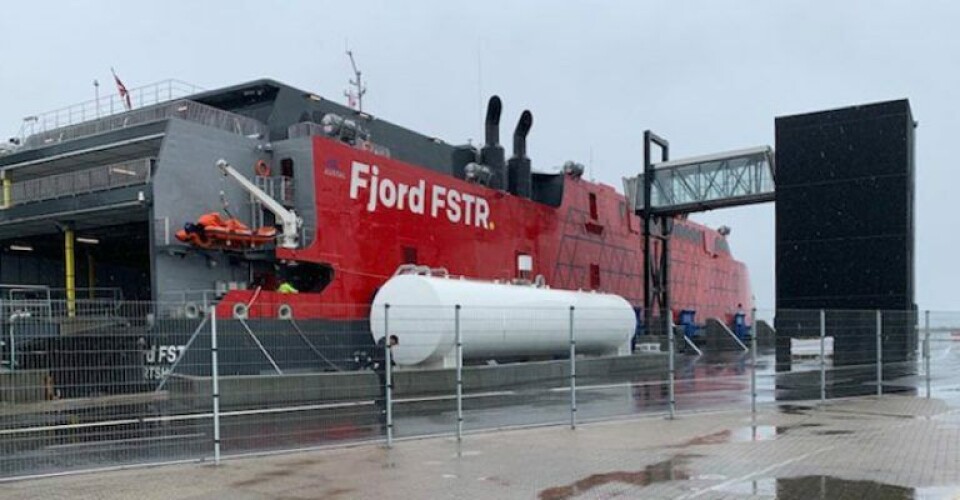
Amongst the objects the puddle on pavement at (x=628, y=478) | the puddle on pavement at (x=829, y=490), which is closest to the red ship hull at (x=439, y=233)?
the puddle on pavement at (x=628, y=478)

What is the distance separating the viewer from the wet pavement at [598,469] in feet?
27.0

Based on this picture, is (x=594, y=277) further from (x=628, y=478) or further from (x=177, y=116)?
(x=628, y=478)

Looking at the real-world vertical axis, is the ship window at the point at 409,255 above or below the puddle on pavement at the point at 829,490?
above

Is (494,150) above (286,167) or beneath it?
above

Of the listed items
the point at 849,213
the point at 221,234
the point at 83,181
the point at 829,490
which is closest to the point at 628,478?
the point at 829,490

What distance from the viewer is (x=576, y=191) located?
33.7 metres

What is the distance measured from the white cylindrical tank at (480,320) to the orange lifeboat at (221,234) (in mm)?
3322

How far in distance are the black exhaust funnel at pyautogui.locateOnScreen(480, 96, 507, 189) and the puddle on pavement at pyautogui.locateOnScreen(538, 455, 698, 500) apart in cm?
2005

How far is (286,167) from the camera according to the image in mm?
21953

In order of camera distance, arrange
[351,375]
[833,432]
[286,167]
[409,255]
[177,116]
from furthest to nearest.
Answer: [409,255] → [177,116] → [286,167] → [351,375] → [833,432]

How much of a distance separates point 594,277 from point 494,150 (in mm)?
8834

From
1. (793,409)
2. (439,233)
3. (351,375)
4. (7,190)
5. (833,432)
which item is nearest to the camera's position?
(833,432)

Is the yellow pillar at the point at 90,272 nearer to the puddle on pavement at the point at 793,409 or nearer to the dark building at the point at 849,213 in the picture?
the dark building at the point at 849,213

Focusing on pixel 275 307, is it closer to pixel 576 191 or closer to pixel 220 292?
pixel 220 292
